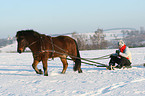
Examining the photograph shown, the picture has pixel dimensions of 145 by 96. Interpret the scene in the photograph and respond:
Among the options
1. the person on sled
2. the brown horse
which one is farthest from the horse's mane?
the person on sled

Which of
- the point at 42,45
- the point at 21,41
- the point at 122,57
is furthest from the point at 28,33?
the point at 122,57

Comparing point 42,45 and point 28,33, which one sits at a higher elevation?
point 28,33

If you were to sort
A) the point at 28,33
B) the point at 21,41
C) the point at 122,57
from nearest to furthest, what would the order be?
the point at 21,41 < the point at 28,33 < the point at 122,57

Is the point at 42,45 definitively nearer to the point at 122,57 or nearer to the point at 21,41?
the point at 21,41

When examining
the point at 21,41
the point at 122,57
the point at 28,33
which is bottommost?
the point at 122,57

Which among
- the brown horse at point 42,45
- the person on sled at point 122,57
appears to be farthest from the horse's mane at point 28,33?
the person on sled at point 122,57

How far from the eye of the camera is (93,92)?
12.9 ft

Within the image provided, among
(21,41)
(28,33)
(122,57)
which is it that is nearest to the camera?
(21,41)

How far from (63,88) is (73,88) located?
0.28 m

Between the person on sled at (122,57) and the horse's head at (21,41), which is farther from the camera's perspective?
the person on sled at (122,57)

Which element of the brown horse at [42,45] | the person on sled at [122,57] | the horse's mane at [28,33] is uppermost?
the horse's mane at [28,33]

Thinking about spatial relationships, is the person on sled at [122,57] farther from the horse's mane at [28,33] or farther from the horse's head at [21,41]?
the horse's head at [21,41]

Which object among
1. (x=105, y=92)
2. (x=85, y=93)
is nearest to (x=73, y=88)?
(x=85, y=93)

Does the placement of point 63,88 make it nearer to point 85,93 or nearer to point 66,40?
point 85,93
